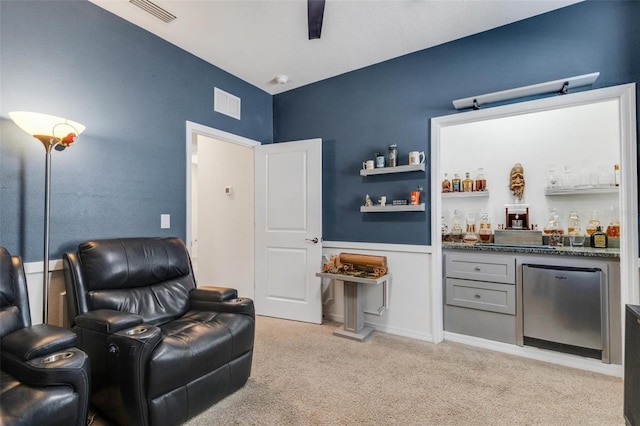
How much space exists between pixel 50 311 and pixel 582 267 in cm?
393

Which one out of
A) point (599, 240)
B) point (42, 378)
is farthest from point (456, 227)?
point (42, 378)

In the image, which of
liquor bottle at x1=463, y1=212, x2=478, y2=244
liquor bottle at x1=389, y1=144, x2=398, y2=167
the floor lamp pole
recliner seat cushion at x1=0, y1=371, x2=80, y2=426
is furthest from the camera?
liquor bottle at x1=463, y1=212, x2=478, y2=244

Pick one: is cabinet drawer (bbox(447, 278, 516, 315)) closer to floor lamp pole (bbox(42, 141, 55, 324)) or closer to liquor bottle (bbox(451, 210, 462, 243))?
liquor bottle (bbox(451, 210, 462, 243))

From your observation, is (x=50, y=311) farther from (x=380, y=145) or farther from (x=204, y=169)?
(x=380, y=145)

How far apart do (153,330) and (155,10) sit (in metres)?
2.32

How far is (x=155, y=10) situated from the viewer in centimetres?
235

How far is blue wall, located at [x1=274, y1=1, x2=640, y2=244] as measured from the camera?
2275mm

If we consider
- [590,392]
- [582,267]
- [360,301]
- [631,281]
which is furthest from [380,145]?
[590,392]

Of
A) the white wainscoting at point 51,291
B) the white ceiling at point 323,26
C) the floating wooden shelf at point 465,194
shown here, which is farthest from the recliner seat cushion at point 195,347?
the floating wooden shelf at point 465,194

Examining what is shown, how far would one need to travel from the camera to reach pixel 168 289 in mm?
2283

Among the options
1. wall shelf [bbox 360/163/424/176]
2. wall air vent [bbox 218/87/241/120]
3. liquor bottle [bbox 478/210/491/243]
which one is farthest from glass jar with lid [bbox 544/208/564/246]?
wall air vent [bbox 218/87/241/120]

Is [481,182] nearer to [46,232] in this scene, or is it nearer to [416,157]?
[416,157]

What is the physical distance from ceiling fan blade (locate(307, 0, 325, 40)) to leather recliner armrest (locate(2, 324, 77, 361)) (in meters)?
2.03

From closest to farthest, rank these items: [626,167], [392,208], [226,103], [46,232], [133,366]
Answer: [133,366] → [46,232] → [626,167] → [392,208] → [226,103]
